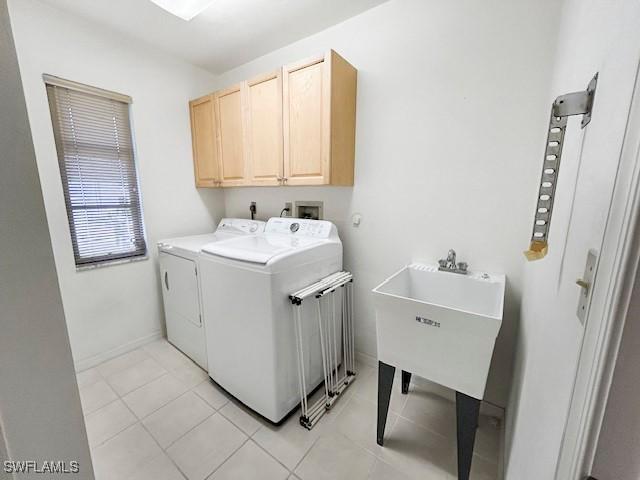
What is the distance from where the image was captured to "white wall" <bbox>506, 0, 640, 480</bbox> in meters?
0.39

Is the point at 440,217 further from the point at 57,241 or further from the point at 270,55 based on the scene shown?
the point at 57,241

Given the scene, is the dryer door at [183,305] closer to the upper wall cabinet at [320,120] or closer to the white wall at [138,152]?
the white wall at [138,152]

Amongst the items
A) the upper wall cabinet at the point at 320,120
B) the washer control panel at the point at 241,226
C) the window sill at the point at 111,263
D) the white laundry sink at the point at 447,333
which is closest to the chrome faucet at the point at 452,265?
the white laundry sink at the point at 447,333

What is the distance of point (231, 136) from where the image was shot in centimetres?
223

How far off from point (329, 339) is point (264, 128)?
1.71 metres

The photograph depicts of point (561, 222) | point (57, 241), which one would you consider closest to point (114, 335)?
point (57, 241)

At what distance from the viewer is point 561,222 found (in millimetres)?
722

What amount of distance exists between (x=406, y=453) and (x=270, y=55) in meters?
3.13

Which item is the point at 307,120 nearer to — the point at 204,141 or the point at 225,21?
the point at 225,21

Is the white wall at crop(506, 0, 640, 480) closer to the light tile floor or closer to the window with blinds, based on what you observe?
the light tile floor

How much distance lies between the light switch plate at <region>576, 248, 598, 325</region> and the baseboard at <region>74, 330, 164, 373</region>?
9.69 feet

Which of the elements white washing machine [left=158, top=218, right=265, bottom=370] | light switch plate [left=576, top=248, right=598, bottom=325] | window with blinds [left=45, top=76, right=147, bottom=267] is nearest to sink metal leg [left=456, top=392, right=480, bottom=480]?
light switch plate [left=576, top=248, right=598, bottom=325]

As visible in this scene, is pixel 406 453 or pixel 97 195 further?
pixel 97 195

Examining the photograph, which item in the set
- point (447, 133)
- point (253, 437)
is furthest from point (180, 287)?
point (447, 133)
